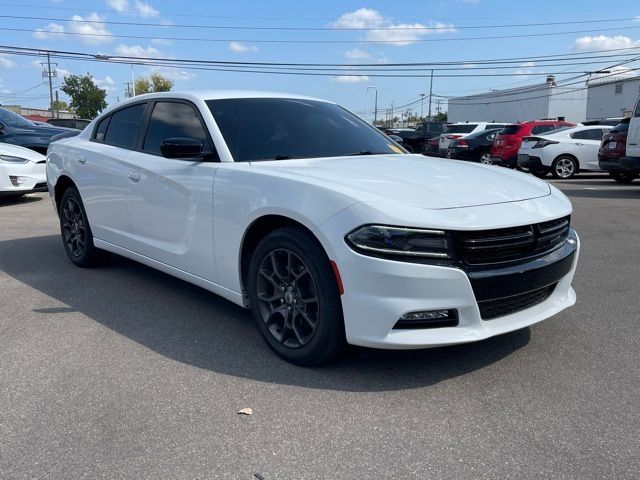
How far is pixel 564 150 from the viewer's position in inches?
631

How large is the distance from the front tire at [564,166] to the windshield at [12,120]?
43.4 feet

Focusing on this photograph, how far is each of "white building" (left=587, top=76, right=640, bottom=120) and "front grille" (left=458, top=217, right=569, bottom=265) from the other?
54.3 m

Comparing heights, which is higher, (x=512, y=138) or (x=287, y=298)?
(x=512, y=138)

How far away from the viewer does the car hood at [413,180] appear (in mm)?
3219

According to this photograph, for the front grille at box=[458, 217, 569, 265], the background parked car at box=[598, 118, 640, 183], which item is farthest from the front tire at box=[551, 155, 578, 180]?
the front grille at box=[458, 217, 569, 265]

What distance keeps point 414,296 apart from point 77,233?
13.4ft

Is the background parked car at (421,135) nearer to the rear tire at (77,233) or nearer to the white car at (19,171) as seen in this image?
the white car at (19,171)

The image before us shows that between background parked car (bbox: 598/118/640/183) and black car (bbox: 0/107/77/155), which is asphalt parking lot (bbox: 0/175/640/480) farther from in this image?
background parked car (bbox: 598/118/640/183)

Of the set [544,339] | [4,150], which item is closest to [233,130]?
[544,339]

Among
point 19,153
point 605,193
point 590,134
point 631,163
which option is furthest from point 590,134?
point 19,153

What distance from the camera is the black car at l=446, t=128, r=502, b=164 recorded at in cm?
1916

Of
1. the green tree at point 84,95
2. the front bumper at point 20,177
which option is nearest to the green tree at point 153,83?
the green tree at point 84,95

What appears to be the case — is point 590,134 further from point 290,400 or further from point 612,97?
point 612,97

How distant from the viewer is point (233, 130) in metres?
4.24
